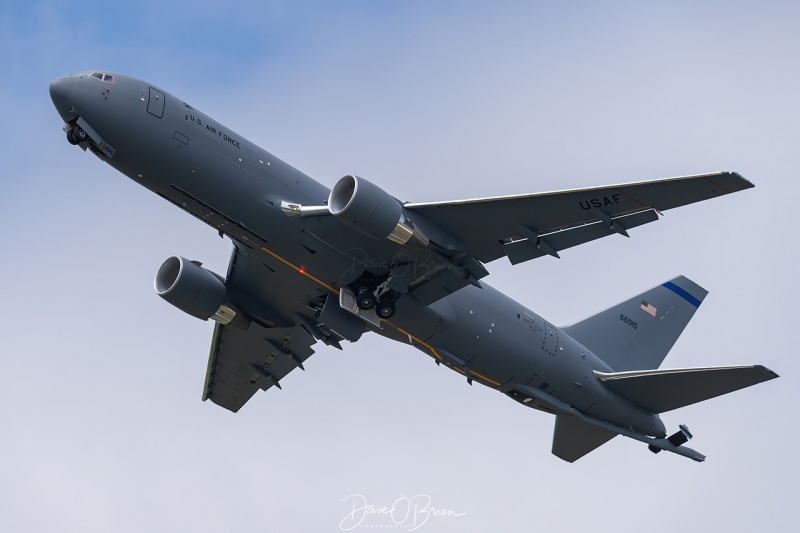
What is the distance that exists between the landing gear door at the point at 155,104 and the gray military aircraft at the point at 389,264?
40mm

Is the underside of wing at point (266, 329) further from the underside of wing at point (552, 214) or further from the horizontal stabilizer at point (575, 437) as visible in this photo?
the horizontal stabilizer at point (575, 437)

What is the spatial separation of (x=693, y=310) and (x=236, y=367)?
19.0 metres

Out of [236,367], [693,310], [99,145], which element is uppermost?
[693,310]

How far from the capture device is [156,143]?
101 ft

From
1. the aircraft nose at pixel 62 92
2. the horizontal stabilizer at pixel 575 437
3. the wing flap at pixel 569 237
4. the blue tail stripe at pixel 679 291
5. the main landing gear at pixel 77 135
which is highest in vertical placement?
the blue tail stripe at pixel 679 291

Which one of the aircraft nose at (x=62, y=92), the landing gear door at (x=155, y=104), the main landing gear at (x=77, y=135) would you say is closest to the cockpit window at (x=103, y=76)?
the aircraft nose at (x=62, y=92)

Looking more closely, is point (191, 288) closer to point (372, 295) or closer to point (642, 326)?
point (372, 295)

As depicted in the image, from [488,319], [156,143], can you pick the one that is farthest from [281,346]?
[156,143]

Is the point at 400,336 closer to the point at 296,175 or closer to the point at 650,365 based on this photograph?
the point at 296,175

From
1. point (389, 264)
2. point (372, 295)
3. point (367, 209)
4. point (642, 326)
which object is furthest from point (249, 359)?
point (642, 326)

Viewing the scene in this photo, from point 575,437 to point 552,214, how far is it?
12389 millimetres

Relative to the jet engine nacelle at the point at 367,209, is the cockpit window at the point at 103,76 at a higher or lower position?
higher

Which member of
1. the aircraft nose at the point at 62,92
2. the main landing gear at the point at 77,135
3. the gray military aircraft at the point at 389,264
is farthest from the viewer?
the gray military aircraft at the point at 389,264

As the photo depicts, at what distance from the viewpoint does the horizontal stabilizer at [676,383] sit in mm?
35969
